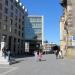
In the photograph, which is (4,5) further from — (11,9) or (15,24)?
(15,24)

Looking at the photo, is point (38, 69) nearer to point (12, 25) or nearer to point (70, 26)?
point (70, 26)

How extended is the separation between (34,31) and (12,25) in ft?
140

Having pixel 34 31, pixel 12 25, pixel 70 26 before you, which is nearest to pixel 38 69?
pixel 70 26

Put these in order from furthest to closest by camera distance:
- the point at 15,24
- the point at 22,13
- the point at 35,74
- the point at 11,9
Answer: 1. the point at 22,13
2. the point at 15,24
3. the point at 11,9
4. the point at 35,74

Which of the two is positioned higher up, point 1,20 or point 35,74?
point 1,20

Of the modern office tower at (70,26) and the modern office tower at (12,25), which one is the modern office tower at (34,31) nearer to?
the modern office tower at (12,25)

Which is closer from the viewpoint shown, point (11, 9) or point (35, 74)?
point (35, 74)

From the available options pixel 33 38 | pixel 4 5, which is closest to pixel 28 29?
pixel 33 38

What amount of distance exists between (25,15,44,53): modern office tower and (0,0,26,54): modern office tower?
479 inches

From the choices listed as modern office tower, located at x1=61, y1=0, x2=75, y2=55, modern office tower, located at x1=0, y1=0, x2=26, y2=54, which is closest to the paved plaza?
modern office tower, located at x1=61, y1=0, x2=75, y2=55

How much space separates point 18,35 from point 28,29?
80.5 feet

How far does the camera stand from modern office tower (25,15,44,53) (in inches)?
6226

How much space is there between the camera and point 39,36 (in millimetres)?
163125

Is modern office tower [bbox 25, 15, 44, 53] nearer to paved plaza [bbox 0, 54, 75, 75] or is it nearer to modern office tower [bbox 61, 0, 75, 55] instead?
modern office tower [bbox 61, 0, 75, 55]
